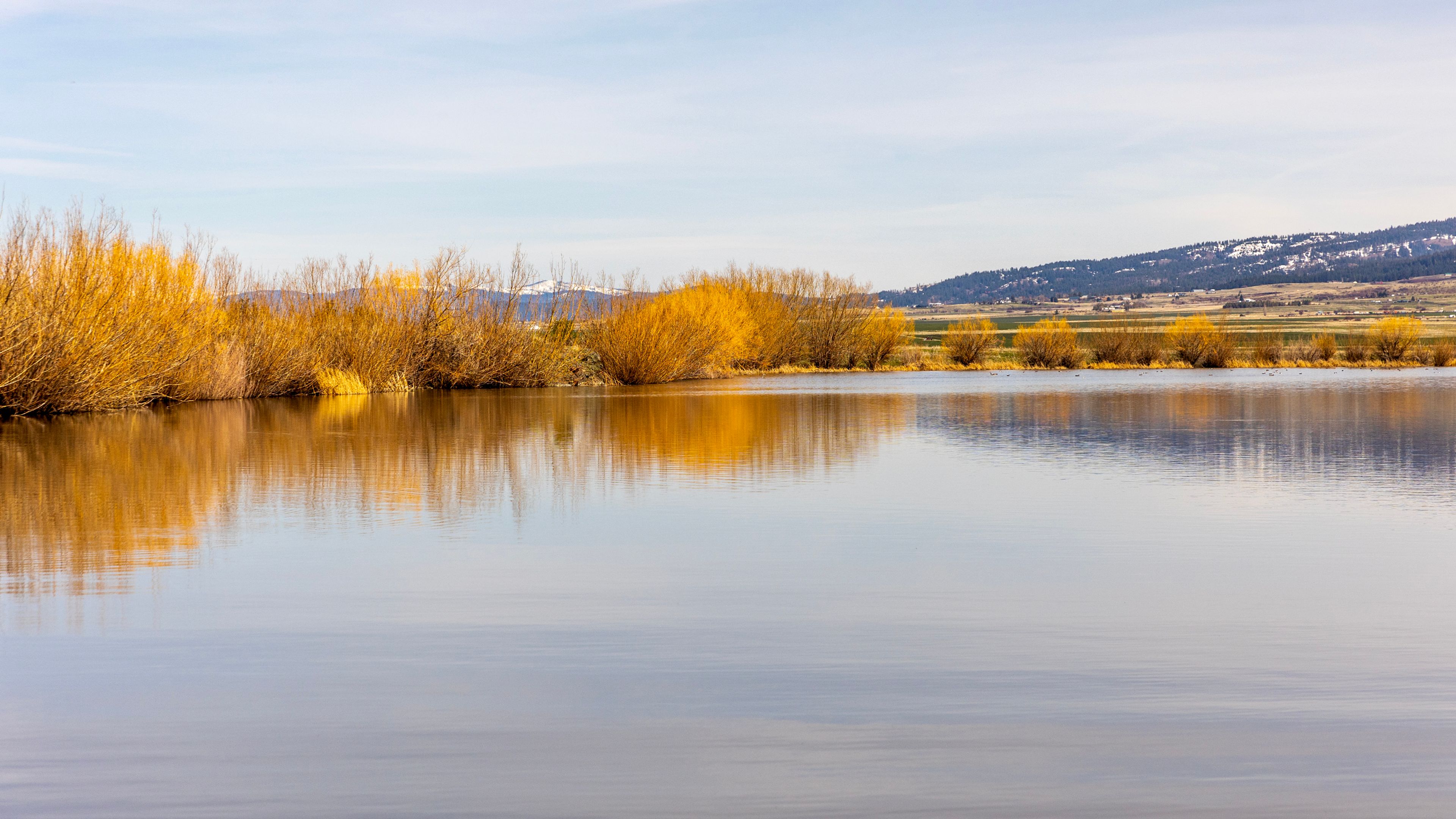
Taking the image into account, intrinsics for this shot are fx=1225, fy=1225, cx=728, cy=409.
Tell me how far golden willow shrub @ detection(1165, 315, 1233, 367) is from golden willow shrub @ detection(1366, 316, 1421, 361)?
7424 mm

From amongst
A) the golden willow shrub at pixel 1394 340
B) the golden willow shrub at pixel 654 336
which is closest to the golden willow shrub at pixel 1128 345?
the golden willow shrub at pixel 1394 340

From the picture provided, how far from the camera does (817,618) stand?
19.3 feet

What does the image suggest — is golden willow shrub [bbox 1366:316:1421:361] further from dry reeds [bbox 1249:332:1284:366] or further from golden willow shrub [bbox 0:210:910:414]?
golden willow shrub [bbox 0:210:910:414]

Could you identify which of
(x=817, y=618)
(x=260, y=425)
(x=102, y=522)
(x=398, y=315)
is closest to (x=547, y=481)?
(x=102, y=522)

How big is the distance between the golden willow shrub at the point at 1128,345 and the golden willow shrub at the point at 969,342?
5.33 m

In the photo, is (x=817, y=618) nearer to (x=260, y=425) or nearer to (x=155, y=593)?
(x=155, y=593)

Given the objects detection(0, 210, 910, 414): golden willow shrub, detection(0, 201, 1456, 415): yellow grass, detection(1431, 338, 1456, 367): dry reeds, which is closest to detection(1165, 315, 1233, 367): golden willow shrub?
detection(0, 201, 1456, 415): yellow grass

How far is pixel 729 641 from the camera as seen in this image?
542cm

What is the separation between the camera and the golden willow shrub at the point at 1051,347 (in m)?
56.7

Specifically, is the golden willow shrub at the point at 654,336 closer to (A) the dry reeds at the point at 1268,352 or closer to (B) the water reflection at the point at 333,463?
(B) the water reflection at the point at 333,463

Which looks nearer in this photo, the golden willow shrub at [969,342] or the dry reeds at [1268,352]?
the golden willow shrub at [969,342]

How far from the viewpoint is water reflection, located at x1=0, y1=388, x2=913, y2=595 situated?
842 centimetres

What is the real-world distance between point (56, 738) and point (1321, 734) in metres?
4.28

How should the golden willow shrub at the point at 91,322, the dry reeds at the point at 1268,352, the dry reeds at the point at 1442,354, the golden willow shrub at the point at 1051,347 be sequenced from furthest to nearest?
the dry reeds at the point at 1268,352 → the dry reeds at the point at 1442,354 → the golden willow shrub at the point at 1051,347 → the golden willow shrub at the point at 91,322
